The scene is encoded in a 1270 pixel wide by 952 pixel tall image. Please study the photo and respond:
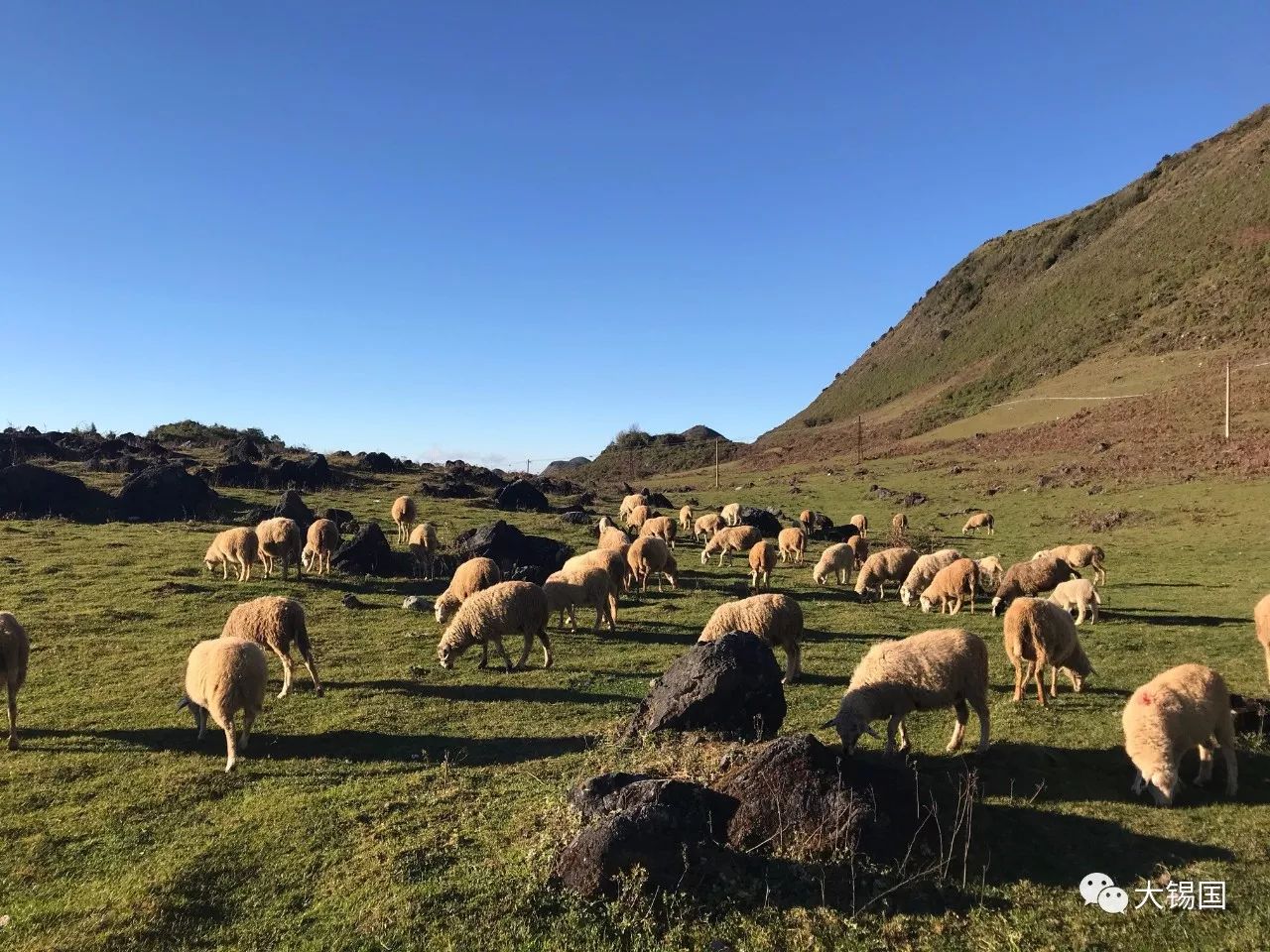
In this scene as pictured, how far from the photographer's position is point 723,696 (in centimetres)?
963

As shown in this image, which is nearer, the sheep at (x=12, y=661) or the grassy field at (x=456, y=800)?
the grassy field at (x=456, y=800)

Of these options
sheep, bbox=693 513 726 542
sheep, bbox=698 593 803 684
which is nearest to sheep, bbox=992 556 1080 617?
sheep, bbox=698 593 803 684

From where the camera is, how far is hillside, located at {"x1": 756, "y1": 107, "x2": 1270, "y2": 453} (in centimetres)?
8375

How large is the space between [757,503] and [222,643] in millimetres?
40404

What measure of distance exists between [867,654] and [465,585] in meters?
10.6

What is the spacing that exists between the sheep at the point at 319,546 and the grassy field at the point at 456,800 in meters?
4.81

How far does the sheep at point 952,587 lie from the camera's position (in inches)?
741

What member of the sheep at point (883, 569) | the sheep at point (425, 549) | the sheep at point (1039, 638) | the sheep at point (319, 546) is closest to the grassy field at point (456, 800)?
the sheep at point (1039, 638)

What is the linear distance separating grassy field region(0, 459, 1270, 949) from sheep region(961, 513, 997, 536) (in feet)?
50.1

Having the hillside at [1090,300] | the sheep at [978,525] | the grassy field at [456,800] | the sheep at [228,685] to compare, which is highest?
the hillside at [1090,300]

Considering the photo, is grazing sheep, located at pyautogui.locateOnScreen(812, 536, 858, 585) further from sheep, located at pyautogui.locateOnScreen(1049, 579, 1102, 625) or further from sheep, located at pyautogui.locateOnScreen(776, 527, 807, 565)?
sheep, located at pyautogui.locateOnScreen(1049, 579, 1102, 625)

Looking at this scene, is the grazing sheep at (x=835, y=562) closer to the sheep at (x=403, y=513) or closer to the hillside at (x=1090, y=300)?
the sheep at (x=403, y=513)

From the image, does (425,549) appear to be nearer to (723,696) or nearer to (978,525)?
(723,696)

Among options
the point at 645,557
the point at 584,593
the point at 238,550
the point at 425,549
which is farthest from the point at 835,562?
the point at 238,550
